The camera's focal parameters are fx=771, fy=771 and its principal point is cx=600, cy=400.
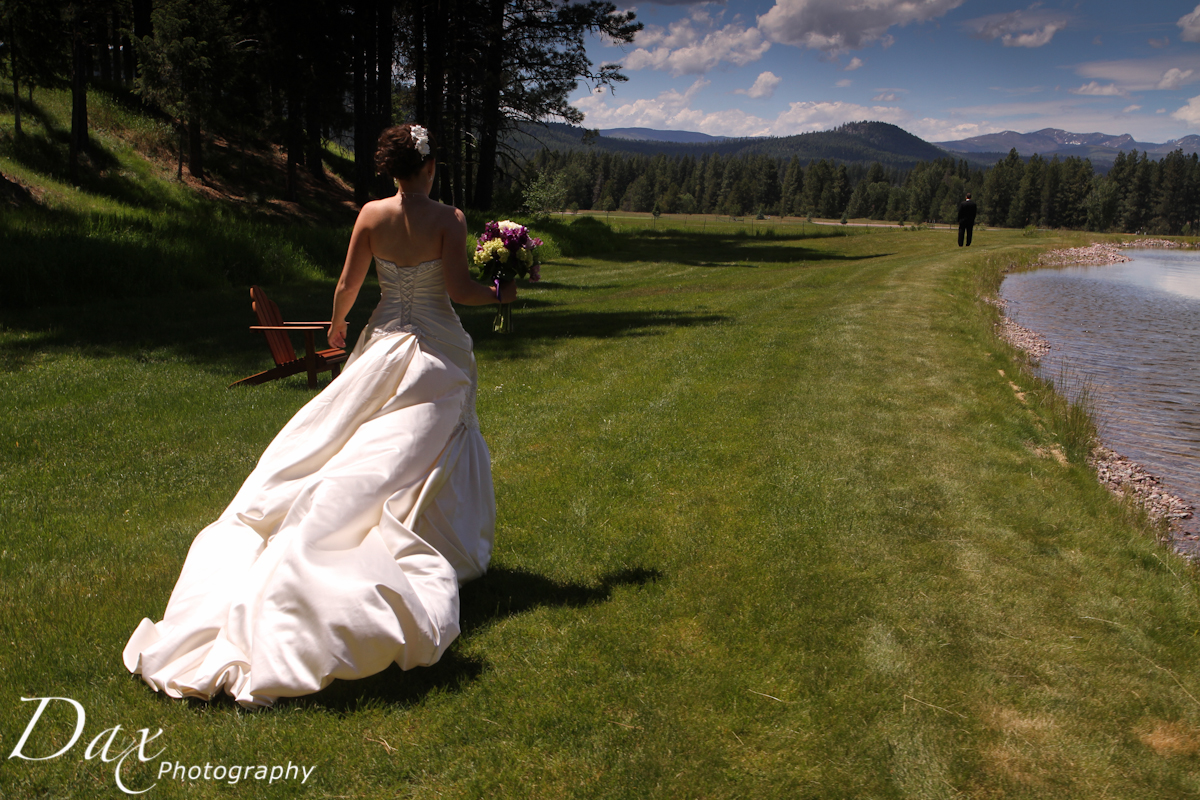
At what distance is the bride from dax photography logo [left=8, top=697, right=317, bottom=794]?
0.28 metres

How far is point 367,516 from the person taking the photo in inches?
154

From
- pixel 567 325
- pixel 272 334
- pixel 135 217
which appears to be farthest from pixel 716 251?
pixel 272 334

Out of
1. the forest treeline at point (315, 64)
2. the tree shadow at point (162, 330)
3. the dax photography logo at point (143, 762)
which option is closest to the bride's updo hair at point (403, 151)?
the dax photography logo at point (143, 762)

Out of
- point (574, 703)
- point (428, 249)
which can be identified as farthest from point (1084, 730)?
point (428, 249)

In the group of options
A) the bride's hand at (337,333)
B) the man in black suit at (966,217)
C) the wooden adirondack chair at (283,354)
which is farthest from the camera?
the man in black suit at (966,217)

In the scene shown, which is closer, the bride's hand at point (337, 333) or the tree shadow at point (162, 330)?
the bride's hand at point (337, 333)

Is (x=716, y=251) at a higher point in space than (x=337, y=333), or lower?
higher

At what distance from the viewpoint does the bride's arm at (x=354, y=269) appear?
4496 millimetres

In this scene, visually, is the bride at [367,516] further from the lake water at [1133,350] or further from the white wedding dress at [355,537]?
the lake water at [1133,350]

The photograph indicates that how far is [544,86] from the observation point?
32.2 meters

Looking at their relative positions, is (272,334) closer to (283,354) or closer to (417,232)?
(283,354)

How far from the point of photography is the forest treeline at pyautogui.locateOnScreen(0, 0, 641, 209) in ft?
73.4

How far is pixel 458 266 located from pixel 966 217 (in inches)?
1373

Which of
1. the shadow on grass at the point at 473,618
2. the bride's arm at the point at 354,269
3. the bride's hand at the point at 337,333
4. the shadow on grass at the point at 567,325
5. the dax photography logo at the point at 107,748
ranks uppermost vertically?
the bride's arm at the point at 354,269
